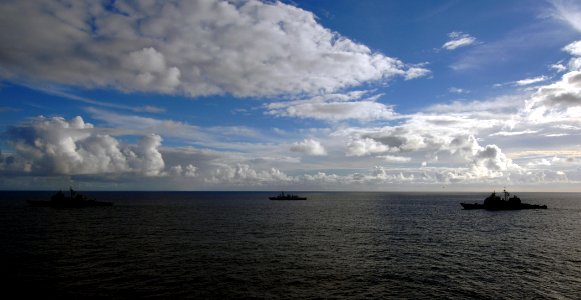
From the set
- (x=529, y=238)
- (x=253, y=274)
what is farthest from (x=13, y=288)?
(x=529, y=238)

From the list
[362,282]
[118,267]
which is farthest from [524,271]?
[118,267]

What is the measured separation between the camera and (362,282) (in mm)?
45875

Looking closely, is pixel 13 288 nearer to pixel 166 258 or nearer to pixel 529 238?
pixel 166 258

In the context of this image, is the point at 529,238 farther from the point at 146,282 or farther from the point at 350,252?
the point at 146,282

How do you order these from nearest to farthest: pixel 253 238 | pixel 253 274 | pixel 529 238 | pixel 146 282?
pixel 146 282 → pixel 253 274 → pixel 253 238 → pixel 529 238

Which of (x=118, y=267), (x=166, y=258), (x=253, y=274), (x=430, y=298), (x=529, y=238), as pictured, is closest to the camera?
(x=430, y=298)

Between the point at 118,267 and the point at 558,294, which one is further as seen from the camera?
the point at 118,267

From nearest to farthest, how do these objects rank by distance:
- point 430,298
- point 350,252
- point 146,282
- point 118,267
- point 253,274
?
point 430,298 < point 146,282 < point 253,274 < point 118,267 < point 350,252

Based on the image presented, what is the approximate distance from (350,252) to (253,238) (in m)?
23.3

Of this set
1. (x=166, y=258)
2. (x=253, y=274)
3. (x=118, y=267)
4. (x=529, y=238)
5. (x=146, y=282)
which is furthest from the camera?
(x=529, y=238)

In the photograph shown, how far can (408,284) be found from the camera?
149 feet

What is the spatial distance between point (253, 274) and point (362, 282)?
1360 cm

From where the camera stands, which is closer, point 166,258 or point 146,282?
point 146,282

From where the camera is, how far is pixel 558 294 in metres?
42.6
